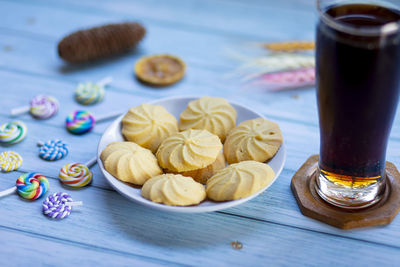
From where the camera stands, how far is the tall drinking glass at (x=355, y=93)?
95cm

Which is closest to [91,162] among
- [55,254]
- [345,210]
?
[55,254]

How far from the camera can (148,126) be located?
4.40 feet

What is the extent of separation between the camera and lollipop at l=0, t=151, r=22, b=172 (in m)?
1.36

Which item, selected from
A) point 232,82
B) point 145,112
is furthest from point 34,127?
point 232,82

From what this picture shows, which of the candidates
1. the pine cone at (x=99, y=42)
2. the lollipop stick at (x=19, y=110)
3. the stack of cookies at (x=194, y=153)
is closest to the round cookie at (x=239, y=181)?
the stack of cookies at (x=194, y=153)

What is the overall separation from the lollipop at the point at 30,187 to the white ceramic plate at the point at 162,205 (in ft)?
0.58

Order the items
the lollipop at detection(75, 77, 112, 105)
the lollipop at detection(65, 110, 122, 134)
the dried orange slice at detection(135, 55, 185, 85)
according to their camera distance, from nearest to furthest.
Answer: the lollipop at detection(65, 110, 122, 134) < the lollipop at detection(75, 77, 112, 105) < the dried orange slice at detection(135, 55, 185, 85)

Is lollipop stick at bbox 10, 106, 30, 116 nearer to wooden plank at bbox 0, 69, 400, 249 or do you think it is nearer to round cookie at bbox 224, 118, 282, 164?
wooden plank at bbox 0, 69, 400, 249

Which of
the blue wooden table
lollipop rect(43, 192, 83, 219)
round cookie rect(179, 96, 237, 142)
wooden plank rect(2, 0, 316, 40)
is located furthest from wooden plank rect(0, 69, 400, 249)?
wooden plank rect(2, 0, 316, 40)

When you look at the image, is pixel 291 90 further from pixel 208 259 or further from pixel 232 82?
pixel 208 259

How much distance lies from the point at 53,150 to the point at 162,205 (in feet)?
Answer: 1.61

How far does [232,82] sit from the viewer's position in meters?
1.79

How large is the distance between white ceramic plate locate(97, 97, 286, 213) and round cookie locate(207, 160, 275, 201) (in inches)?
0.6

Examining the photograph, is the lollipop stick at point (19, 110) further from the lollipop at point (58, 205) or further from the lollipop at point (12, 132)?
the lollipop at point (58, 205)
